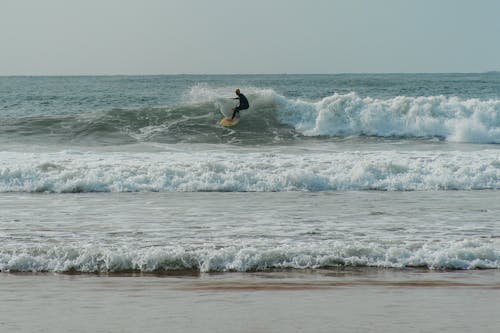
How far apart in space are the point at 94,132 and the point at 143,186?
10.1 metres

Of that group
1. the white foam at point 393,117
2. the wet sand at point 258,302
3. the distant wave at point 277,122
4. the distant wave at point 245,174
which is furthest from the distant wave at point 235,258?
the white foam at point 393,117

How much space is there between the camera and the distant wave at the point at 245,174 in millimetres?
13133

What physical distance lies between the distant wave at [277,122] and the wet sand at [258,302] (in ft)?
47.2

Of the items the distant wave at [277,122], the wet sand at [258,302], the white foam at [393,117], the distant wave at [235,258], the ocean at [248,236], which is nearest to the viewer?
the wet sand at [258,302]

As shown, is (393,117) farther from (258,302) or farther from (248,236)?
(258,302)

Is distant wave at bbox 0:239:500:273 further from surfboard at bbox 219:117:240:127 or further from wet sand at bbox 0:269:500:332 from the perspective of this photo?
surfboard at bbox 219:117:240:127

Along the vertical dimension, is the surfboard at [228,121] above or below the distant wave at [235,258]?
below

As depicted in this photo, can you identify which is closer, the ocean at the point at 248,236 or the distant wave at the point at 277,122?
the ocean at the point at 248,236

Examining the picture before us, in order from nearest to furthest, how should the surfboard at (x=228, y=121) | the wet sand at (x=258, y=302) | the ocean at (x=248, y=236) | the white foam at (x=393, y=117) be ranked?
the wet sand at (x=258, y=302) < the ocean at (x=248, y=236) < the surfboard at (x=228, y=121) < the white foam at (x=393, y=117)

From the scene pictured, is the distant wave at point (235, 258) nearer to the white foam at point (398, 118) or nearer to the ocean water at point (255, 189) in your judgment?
the ocean water at point (255, 189)

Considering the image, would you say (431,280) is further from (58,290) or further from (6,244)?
(6,244)

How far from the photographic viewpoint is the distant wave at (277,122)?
22.1 m

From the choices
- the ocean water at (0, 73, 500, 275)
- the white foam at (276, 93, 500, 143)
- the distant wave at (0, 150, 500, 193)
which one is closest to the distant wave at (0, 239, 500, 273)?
the ocean water at (0, 73, 500, 275)

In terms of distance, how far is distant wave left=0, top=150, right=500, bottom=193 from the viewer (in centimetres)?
1313
